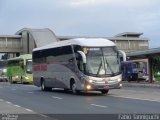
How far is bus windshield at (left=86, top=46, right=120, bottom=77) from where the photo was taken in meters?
27.4

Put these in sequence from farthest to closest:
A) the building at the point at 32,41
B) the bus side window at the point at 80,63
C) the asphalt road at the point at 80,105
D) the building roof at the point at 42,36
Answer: the building roof at the point at 42,36 → the building at the point at 32,41 → the bus side window at the point at 80,63 → the asphalt road at the point at 80,105

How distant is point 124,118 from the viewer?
15.1 metres

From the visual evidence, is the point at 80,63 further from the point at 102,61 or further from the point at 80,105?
the point at 80,105

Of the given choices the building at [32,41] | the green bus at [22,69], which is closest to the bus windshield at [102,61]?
the green bus at [22,69]

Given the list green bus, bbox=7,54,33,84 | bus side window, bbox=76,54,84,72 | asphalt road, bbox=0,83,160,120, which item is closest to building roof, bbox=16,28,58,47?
green bus, bbox=7,54,33,84

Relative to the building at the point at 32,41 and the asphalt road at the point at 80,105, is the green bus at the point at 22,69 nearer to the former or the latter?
the asphalt road at the point at 80,105

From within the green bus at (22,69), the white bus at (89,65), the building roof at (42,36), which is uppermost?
the building roof at (42,36)

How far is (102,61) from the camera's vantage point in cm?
2753

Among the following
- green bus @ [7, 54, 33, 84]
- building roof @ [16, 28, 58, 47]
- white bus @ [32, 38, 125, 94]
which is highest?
building roof @ [16, 28, 58, 47]

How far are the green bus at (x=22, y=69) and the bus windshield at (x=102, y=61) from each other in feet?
94.3

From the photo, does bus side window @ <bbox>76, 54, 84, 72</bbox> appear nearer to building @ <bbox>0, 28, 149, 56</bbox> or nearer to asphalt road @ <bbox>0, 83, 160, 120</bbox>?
asphalt road @ <bbox>0, 83, 160, 120</bbox>

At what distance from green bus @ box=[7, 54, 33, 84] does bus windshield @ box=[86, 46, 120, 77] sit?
2875cm

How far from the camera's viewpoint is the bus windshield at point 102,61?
2738 centimetres

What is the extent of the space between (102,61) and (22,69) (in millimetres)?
30536
